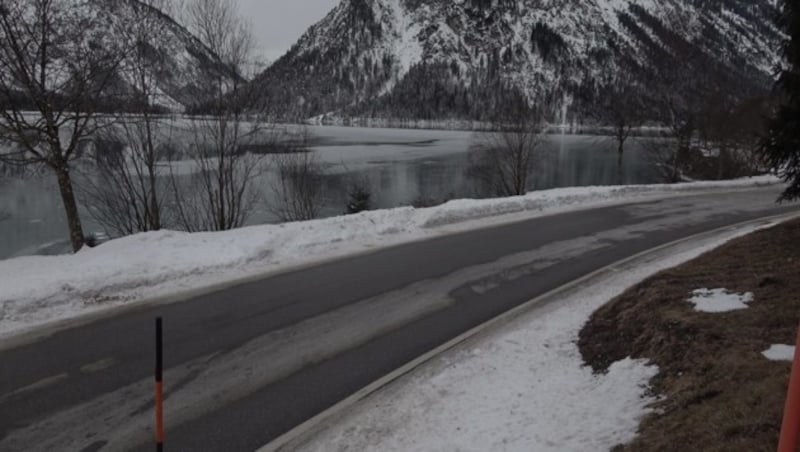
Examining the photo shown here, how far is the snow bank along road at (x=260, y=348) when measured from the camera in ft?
15.6

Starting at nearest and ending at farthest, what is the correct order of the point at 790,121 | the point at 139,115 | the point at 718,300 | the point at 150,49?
the point at 718,300, the point at 790,121, the point at 150,49, the point at 139,115

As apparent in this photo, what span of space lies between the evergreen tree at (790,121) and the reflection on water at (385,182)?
21.2m

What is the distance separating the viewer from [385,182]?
39938mm

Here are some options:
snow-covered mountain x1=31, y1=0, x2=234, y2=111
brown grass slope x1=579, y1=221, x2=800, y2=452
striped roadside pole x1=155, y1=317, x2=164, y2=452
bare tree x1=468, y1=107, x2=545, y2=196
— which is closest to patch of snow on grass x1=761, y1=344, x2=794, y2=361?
brown grass slope x1=579, y1=221, x2=800, y2=452

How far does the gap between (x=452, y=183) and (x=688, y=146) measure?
2056 cm

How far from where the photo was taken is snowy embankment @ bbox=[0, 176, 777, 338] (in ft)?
24.9

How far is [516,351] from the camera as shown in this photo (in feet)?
21.2

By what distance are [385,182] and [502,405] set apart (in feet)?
116

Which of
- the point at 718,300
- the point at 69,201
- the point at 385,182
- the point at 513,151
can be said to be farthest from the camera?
the point at 385,182

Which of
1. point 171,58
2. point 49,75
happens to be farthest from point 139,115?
point 49,75

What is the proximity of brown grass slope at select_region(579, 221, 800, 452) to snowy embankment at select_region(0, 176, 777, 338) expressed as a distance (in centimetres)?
642

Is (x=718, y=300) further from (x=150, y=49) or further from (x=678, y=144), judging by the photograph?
(x=678, y=144)

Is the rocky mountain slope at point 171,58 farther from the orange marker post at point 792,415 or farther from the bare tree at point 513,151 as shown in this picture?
the bare tree at point 513,151

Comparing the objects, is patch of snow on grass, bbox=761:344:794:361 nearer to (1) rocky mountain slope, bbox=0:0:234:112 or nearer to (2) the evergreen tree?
(2) the evergreen tree
